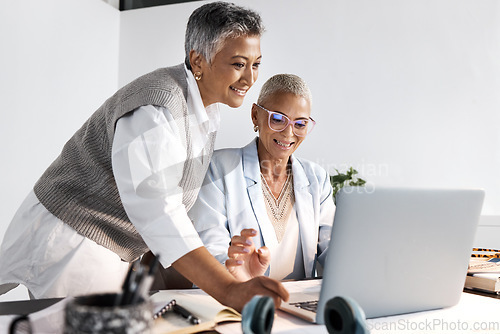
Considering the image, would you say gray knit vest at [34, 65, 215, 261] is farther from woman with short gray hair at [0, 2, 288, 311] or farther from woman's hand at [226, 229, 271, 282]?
woman's hand at [226, 229, 271, 282]

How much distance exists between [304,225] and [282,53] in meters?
3.16

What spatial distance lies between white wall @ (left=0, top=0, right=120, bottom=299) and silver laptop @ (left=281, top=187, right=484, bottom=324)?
3.49 m

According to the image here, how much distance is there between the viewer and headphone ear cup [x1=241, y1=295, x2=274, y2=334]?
73cm

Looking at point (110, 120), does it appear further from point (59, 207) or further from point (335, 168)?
point (335, 168)

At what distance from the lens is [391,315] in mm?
1056

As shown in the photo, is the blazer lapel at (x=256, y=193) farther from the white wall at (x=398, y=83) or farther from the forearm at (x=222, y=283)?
the white wall at (x=398, y=83)

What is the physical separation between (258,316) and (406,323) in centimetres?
43

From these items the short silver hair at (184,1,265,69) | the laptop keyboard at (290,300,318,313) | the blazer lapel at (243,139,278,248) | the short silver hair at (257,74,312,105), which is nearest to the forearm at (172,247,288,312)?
the laptop keyboard at (290,300,318,313)

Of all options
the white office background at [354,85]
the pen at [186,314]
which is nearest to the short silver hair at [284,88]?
the pen at [186,314]

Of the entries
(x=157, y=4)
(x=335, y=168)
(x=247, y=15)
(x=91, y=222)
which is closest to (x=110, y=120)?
(x=91, y=222)

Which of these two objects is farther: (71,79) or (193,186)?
(71,79)

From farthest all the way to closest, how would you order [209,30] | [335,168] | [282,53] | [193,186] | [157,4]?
[157,4] → [282,53] → [335,168] → [193,186] → [209,30]

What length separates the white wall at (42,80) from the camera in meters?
3.85

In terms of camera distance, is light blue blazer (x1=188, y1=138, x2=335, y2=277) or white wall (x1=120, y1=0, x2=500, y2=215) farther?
white wall (x1=120, y1=0, x2=500, y2=215)
